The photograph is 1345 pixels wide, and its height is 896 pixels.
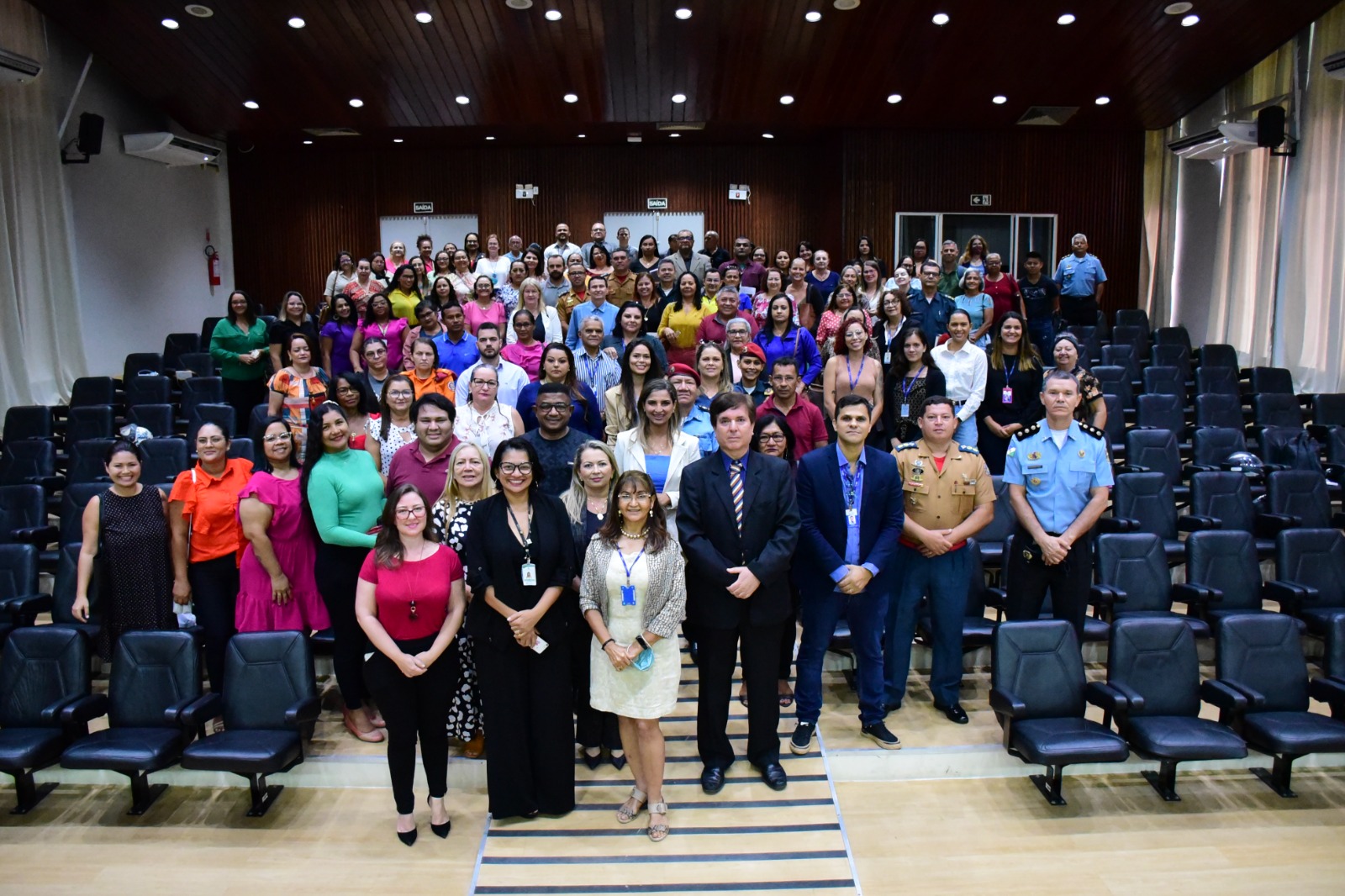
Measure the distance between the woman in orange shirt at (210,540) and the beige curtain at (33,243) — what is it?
5.10 m

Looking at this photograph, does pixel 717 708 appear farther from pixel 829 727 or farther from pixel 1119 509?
pixel 1119 509

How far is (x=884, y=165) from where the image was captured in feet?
37.0

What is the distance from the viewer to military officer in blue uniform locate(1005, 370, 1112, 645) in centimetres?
420

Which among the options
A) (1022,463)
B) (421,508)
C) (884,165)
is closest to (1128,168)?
(884,165)

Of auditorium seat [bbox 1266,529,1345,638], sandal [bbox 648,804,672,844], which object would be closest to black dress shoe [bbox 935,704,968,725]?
sandal [bbox 648,804,672,844]

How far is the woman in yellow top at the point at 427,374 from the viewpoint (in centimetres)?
508

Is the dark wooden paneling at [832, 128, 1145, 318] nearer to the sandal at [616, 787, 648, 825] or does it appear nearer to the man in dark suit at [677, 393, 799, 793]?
the man in dark suit at [677, 393, 799, 793]

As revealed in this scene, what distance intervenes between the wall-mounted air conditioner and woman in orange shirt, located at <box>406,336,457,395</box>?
249 inches

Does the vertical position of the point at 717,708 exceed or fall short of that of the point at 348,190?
it falls short

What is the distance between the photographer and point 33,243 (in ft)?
27.6

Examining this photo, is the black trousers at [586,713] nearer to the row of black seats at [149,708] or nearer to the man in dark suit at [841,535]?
the man in dark suit at [841,535]

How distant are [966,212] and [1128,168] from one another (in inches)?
83.1

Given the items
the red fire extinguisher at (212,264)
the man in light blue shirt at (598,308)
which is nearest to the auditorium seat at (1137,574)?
the man in light blue shirt at (598,308)

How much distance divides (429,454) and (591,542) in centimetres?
105
